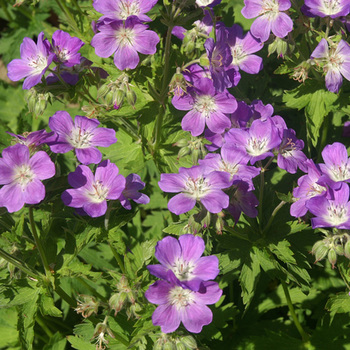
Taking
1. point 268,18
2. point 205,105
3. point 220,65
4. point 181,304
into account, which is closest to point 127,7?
point 220,65

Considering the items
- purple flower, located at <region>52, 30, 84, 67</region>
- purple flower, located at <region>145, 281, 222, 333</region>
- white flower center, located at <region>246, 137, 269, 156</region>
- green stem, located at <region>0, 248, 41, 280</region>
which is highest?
purple flower, located at <region>52, 30, 84, 67</region>

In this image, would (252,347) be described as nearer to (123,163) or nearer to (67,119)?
(123,163)

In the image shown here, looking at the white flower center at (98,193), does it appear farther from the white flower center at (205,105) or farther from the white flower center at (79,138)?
the white flower center at (205,105)

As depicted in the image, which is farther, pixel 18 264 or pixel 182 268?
pixel 18 264

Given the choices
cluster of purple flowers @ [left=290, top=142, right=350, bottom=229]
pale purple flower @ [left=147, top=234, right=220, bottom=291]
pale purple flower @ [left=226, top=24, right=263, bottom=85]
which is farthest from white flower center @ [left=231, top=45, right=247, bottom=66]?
pale purple flower @ [left=147, top=234, right=220, bottom=291]

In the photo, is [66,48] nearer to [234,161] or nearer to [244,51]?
[244,51]

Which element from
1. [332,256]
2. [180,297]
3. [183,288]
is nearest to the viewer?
[183,288]

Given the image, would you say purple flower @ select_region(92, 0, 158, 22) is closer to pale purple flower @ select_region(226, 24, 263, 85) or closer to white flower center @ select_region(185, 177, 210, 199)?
pale purple flower @ select_region(226, 24, 263, 85)

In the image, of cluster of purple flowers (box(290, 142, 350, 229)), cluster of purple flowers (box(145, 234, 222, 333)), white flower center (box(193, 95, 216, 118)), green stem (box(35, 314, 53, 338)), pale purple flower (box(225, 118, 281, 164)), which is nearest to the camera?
cluster of purple flowers (box(145, 234, 222, 333))
